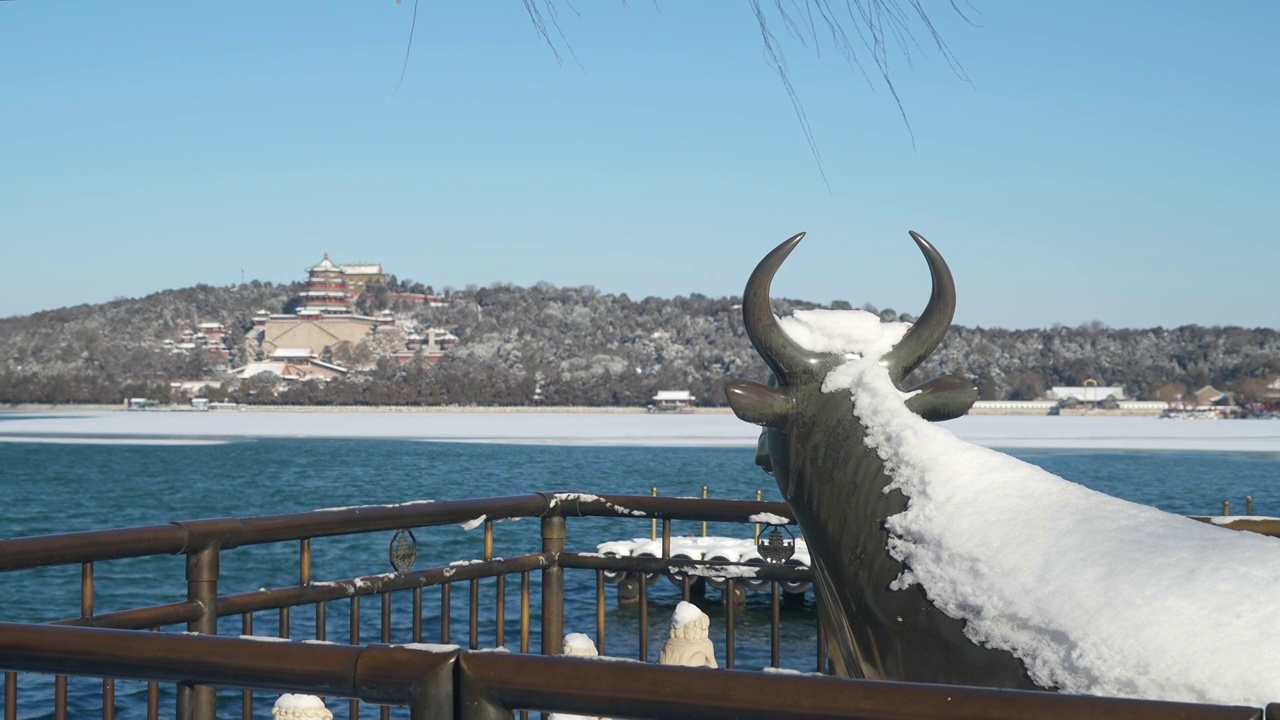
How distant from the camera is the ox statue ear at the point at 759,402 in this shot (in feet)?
8.50

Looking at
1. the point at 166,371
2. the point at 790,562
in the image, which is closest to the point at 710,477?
the point at 790,562

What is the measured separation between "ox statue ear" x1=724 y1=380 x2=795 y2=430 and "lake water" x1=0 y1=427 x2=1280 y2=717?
10.5 m

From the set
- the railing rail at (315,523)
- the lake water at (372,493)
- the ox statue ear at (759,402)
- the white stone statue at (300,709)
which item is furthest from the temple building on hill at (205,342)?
the ox statue ear at (759,402)

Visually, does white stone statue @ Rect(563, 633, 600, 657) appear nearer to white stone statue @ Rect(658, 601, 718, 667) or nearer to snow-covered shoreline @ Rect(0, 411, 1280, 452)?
white stone statue @ Rect(658, 601, 718, 667)

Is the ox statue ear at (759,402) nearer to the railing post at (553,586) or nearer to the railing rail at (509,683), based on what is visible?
the railing rail at (509,683)

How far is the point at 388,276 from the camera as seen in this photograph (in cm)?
18612

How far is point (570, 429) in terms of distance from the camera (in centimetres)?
9638

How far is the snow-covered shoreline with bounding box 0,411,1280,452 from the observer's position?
8025cm

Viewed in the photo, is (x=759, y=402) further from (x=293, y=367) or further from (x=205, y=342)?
(x=205, y=342)

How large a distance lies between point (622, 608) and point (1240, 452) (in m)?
69.2

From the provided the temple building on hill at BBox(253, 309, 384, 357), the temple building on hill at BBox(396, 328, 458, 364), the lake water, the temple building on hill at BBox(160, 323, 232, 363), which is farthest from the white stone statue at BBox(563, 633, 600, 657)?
the temple building on hill at BBox(160, 323, 232, 363)

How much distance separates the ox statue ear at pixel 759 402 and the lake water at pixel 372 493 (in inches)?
412

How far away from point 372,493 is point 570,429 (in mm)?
A: 46300

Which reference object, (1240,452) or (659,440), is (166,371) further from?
(1240,452)
